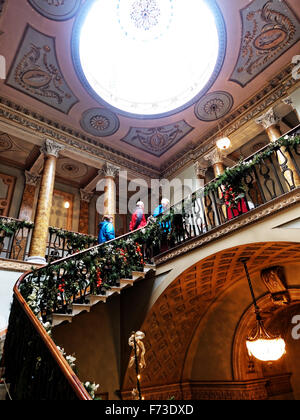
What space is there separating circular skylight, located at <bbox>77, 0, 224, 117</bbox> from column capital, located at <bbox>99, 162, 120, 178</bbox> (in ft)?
7.12

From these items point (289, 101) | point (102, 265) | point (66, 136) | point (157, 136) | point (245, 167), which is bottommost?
point (102, 265)

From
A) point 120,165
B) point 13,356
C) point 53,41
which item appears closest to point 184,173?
point 120,165

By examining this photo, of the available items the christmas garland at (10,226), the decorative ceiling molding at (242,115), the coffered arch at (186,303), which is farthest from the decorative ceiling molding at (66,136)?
the coffered arch at (186,303)

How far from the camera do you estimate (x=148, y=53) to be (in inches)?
418

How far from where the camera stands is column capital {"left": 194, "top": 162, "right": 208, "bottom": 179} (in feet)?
37.2

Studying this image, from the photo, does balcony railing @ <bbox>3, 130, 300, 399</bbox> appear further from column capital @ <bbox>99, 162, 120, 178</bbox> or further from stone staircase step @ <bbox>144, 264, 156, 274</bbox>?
column capital @ <bbox>99, 162, 120, 178</bbox>

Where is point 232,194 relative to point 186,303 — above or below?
above

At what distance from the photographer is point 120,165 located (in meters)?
11.8

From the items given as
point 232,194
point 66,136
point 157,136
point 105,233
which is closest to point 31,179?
point 66,136

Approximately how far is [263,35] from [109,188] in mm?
6906

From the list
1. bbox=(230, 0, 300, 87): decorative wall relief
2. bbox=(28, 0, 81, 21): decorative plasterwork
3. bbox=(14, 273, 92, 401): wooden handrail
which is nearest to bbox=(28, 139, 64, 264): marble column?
bbox=(28, 0, 81, 21): decorative plasterwork

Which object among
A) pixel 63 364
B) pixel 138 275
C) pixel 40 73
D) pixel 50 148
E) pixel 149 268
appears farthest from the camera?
pixel 50 148

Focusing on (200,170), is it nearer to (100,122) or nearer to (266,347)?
(100,122)
